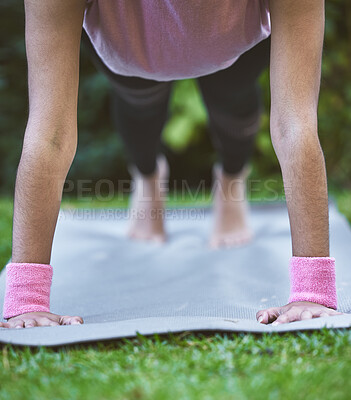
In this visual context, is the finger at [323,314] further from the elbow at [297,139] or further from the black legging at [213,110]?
the black legging at [213,110]

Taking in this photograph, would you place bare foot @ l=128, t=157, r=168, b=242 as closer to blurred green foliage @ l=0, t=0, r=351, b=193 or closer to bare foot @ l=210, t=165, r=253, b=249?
bare foot @ l=210, t=165, r=253, b=249

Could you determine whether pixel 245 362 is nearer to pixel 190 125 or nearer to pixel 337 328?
pixel 337 328

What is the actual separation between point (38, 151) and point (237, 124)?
93 cm

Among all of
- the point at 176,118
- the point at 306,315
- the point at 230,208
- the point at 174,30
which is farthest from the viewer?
the point at 176,118

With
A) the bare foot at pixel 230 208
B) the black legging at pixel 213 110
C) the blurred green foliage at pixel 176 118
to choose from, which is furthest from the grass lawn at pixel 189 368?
the blurred green foliage at pixel 176 118

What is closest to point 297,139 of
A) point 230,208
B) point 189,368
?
point 189,368

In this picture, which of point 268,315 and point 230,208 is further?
point 230,208

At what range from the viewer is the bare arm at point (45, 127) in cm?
85

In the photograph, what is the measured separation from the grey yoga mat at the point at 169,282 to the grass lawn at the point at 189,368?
0.02 metres

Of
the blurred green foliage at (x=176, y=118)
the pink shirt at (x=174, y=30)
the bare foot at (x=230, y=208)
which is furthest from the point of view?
the blurred green foliage at (x=176, y=118)

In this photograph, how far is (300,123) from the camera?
2.81ft

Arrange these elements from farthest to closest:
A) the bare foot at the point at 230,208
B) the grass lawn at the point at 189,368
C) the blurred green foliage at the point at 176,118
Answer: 1. the blurred green foliage at the point at 176,118
2. the bare foot at the point at 230,208
3. the grass lawn at the point at 189,368

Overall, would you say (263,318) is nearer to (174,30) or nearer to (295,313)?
(295,313)

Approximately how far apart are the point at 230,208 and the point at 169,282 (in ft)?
2.12
